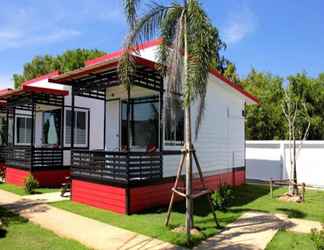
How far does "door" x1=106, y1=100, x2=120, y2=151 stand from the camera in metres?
11.2

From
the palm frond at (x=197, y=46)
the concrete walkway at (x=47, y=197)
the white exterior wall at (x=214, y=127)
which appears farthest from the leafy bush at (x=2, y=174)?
the palm frond at (x=197, y=46)

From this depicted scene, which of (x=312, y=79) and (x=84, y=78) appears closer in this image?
(x=84, y=78)

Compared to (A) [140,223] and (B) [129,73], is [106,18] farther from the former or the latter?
(A) [140,223]

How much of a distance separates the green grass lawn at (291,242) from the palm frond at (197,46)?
10.2 feet

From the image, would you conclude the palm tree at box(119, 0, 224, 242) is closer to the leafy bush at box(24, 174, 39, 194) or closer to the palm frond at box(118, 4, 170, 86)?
the palm frond at box(118, 4, 170, 86)

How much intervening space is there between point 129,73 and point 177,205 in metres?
4.35


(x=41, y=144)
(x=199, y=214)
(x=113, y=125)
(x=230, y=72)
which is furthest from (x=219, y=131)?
(x=230, y=72)

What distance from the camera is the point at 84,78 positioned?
957 centimetres

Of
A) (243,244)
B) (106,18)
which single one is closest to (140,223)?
(243,244)

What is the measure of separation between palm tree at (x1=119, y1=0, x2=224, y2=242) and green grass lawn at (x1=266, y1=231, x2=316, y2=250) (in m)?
1.61

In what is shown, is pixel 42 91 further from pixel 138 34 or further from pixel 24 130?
pixel 138 34

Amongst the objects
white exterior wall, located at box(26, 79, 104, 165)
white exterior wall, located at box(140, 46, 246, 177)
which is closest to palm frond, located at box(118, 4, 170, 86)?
Answer: white exterior wall, located at box(140, 46, 246, 177)

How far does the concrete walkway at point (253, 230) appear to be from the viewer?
225 inches

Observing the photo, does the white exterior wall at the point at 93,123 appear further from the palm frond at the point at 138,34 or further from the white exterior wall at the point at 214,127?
the palm frond at the point at 138,34
